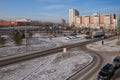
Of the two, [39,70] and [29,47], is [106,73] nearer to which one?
[39,70]

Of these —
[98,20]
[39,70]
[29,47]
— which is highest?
[98,20]

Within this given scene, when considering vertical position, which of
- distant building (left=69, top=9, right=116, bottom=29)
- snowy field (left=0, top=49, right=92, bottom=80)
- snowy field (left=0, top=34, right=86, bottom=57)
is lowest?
snowy field (left=0, top=49, right=92, bottom=80)

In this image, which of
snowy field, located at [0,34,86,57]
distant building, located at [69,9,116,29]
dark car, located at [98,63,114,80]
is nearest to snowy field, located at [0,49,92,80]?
dark car, located at [98,63,114,80]

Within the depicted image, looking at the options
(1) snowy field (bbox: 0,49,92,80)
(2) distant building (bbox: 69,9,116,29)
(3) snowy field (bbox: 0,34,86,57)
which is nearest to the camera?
(1) snowy field (bbox: 0,49,92,80)

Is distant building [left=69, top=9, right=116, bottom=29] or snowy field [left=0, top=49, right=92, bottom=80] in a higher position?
distant building [left=69, top=9, right=116, bottom=29]

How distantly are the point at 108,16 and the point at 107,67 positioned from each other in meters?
145

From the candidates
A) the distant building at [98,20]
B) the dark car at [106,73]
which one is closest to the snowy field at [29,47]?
the dark car at [106,73]

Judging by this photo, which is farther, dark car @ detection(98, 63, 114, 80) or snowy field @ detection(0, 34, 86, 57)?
snowy field @ detection(0, 34, 86, 57)

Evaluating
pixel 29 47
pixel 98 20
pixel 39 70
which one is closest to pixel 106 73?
pixel 39 70

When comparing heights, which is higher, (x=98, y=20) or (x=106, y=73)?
(x=98, y=20)

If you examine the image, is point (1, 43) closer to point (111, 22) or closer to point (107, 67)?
point (107, 67)

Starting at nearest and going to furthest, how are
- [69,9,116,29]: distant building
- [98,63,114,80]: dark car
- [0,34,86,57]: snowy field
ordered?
1. [98,63,114,80]: dark car
2. [0,34,86,57]: snowy field
3. [69,9,116,29]: distant building

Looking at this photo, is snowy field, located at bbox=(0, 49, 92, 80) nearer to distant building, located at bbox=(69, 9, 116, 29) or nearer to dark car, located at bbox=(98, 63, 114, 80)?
dark car, located at bbox=(98, 63, 114, 80)

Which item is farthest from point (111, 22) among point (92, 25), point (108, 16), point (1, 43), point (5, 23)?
point (1, 43)
